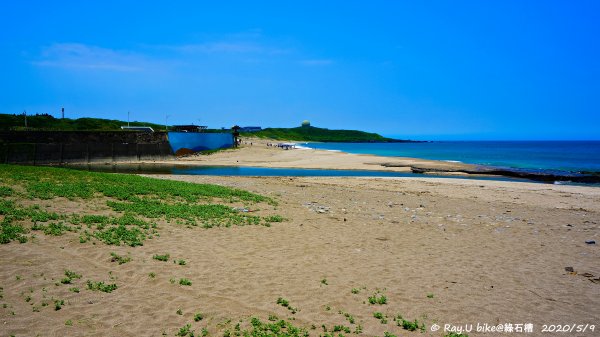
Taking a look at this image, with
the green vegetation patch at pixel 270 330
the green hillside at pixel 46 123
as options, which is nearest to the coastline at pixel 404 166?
the green hillside at pixel 46 123

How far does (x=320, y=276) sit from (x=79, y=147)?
5955 centimetres

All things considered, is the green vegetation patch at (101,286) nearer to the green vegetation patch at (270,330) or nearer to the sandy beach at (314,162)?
the green vegetation patch at (270,330)

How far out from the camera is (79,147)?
193 ft

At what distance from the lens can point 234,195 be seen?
2095 cm

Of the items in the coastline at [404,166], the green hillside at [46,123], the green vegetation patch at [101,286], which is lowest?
the green vegetation patch at [101,286]

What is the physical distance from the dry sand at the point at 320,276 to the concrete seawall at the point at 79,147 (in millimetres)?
51796

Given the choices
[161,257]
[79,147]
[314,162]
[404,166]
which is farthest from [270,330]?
[79,147]

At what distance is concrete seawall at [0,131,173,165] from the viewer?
53312 millimetres

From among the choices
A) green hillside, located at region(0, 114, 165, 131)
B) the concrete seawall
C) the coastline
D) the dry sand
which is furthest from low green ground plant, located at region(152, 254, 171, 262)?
green hillside, located at region(0, 114, 165, 131)

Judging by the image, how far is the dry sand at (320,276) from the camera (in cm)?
761

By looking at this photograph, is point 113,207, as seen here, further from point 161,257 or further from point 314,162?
point 314,162

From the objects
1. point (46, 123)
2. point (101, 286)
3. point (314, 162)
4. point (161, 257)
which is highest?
point (46, 123)

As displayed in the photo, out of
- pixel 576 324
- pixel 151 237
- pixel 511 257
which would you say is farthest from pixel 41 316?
pixel 511 257

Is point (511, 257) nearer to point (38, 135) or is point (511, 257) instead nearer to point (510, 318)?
point (510, 318)
